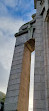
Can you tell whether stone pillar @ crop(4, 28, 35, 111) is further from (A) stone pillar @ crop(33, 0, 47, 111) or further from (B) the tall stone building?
(A) stone pillar @ crop(33, 0, 47, 111)

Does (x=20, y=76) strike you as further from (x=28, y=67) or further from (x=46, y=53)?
(x=46, y=53)

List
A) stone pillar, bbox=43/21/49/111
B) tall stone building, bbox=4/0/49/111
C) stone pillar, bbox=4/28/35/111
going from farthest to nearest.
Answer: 1. stone pillar, bbox=4/28/35/111
2. tall stone building, bbox=4/0/49/111
3. stone pillar, bbox=43/21/49/111

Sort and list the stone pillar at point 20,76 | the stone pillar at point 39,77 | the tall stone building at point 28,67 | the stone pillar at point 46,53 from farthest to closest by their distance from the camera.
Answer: the stone pillar at point 20,76, the tall stone building at point 28,67, the stone pillar at point 46,53, the stone pillar at point 39,77

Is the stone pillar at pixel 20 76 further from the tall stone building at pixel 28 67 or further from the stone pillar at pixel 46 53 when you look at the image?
the stone pillar at pixel 46 53

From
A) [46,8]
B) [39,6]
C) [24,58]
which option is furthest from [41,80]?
[39,6]

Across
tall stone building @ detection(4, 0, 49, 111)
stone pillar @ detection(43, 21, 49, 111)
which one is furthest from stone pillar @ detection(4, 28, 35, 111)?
stone pillar @ detection(43, 21, 49, 111)

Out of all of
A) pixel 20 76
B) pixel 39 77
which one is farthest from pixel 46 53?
pixel 20 76

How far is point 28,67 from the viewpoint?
17.6 m

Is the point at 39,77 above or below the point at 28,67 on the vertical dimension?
below

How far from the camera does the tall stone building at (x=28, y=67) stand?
1215 cm

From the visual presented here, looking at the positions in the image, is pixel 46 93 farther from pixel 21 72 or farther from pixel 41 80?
pixel 21 72

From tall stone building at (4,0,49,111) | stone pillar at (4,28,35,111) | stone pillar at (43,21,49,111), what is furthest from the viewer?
stone pillar at (4,28,35,111)

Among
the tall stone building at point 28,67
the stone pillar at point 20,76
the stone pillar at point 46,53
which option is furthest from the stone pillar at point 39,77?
the stone pillar at point 20,76

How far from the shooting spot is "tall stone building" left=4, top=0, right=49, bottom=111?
12.1 meters
